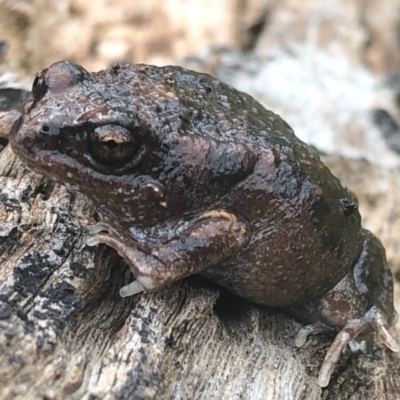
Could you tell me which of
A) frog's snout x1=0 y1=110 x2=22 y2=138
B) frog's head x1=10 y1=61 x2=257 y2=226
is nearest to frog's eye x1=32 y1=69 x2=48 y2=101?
frog's head x1=10 y1=61 x2=257 y2=226

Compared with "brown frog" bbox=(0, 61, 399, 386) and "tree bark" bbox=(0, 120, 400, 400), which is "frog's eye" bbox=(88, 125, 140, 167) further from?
"tree bark" bbox=(0, 120, 400, 400)

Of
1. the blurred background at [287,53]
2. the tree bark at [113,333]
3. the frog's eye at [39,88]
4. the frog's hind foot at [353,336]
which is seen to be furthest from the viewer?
the blurred background at [287,53]

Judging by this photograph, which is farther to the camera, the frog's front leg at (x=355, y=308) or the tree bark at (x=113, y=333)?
the frog's front leg at (x=355, y=308)

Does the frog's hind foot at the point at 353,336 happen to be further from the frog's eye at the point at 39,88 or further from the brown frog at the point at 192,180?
the frog's eye at the point at 39,88

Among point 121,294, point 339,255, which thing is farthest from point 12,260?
point 339,255

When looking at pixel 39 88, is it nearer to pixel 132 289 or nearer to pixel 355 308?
pixel 132 289

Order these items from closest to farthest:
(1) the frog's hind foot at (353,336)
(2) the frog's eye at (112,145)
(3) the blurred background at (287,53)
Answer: (2) the frog's eye at (112,145), (1) the frog's hind foot at (353,336), (3) the blurred background at (287,53)

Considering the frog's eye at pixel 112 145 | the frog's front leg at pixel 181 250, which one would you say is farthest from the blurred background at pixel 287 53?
the frog's front leg at pixel 181 250

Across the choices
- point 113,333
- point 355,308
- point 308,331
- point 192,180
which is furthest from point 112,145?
point 355,308
